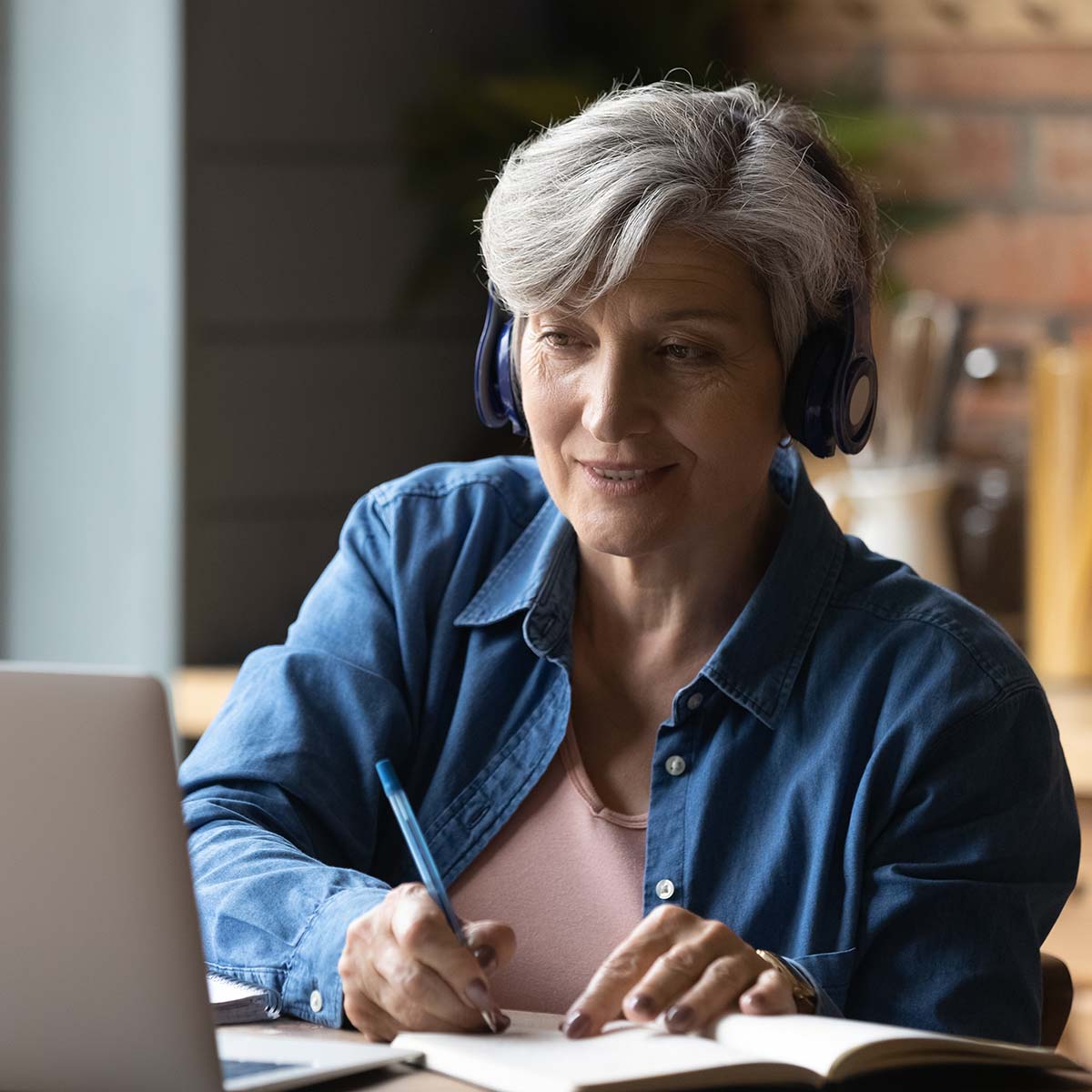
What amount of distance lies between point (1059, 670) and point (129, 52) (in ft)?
5.23

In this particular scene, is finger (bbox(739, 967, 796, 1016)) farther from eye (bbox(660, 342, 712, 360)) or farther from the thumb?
eye (bbox(660, 342, 712, 360))

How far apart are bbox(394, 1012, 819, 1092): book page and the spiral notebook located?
0.49 ft

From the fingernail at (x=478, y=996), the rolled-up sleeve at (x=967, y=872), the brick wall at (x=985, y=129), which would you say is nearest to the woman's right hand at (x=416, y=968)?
the fingernail at (x=478, y=996)

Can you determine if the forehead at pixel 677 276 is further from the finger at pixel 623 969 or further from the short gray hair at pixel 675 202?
the finger at pixel 623 969

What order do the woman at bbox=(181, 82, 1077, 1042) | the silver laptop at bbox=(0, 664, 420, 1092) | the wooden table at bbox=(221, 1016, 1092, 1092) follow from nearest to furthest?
the silver laptop at bbox=(0, 664, 420, 1092), the wooden table at bbox=(221, 1016, 1092, 1092), the woman at bbox=(181, 82, 1077, 1042)

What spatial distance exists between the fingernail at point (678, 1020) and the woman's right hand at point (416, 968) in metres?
0.10

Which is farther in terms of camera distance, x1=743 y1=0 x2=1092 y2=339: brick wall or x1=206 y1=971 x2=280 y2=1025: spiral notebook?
x1=743 y1=0 x2=1092 y2=339: brick wall

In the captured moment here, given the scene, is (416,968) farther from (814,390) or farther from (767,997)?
(814,390)

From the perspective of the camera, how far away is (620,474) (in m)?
1.37

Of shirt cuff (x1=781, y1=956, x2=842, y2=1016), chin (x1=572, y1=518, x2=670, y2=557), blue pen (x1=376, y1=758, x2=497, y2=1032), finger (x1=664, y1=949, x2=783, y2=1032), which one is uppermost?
chin (x1=572, y1=518, x2=670, y2=557)

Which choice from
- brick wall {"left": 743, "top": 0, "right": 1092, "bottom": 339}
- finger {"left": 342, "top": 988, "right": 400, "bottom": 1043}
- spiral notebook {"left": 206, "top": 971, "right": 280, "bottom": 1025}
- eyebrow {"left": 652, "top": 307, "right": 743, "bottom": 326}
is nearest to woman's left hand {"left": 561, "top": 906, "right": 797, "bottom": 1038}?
finger {"left": 342, "top": 988, "right": 400, "bottom": 1043}

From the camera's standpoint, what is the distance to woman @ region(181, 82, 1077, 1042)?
130cm

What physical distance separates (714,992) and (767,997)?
37mm

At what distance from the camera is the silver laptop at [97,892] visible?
2.78 ft
